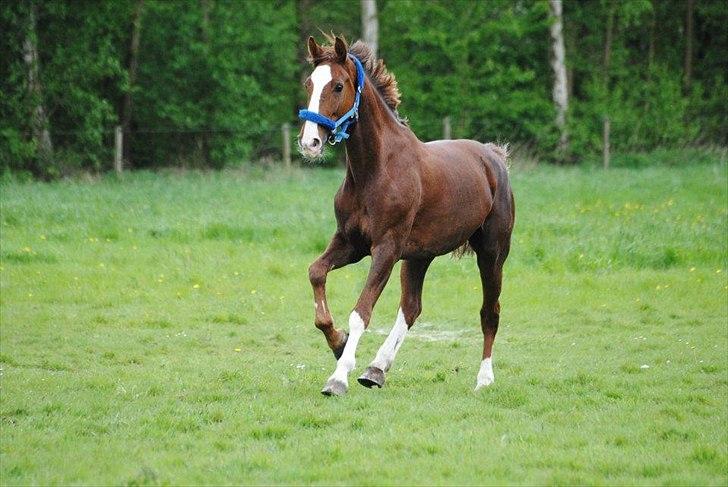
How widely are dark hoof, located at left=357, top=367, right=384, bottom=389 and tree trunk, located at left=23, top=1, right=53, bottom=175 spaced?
2182cm

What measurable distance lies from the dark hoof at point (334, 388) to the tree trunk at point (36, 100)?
72.5 ft

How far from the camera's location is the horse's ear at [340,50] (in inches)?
314

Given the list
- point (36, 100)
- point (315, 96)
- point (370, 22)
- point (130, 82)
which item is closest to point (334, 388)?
point (315, 96)

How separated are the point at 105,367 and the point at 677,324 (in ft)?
21.1

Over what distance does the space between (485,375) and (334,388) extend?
A: 5.04 ft

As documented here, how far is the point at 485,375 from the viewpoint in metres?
8.85

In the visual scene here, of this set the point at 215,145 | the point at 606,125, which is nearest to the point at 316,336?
the point at 606,125

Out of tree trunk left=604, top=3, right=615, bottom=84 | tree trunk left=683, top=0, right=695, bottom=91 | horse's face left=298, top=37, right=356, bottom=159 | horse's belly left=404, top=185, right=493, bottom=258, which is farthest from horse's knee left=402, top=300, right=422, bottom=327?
tree trunk left=683, top=0, right=695, bottom=91

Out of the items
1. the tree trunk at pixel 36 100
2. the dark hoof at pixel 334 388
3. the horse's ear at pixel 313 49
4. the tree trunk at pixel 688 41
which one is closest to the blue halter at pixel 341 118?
the horse's ear at pixel 313 49

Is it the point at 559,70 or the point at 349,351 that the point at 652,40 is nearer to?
the point at 559,70

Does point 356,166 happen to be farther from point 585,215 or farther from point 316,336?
point 585,215

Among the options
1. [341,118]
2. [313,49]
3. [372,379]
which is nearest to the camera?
[341,118]

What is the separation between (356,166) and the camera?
321 inches

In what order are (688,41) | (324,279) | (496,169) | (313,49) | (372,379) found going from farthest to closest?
1. (688,41)
2. (496,169)
3. (372,379)
4. (324,279)
5. (313,49)
